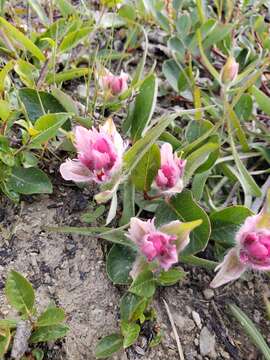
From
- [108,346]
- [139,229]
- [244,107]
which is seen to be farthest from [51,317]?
[244,107]

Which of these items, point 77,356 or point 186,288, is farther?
point 186,288

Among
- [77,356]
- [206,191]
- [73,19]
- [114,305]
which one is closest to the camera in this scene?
[77,356]

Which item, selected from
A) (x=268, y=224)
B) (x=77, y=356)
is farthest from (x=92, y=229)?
(x=268, y=224)

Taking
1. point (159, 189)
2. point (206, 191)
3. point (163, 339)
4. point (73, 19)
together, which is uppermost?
point (73, 19)

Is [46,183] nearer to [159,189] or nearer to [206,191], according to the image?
[159,189]

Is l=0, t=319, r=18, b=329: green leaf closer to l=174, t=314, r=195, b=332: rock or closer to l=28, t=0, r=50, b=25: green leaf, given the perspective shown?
l=174, t=314, r=195, b=332: rock

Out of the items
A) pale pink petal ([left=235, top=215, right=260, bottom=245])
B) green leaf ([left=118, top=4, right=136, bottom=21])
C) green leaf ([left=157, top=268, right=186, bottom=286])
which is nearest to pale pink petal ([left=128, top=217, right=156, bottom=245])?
green leaf ([left=157, top=268, right=186, bottom=286])

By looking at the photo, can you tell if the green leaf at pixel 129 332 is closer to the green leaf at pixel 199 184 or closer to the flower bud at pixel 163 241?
the flower bud at pixel 163 241

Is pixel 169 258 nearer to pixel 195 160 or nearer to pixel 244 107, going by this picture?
pixel 195 160
